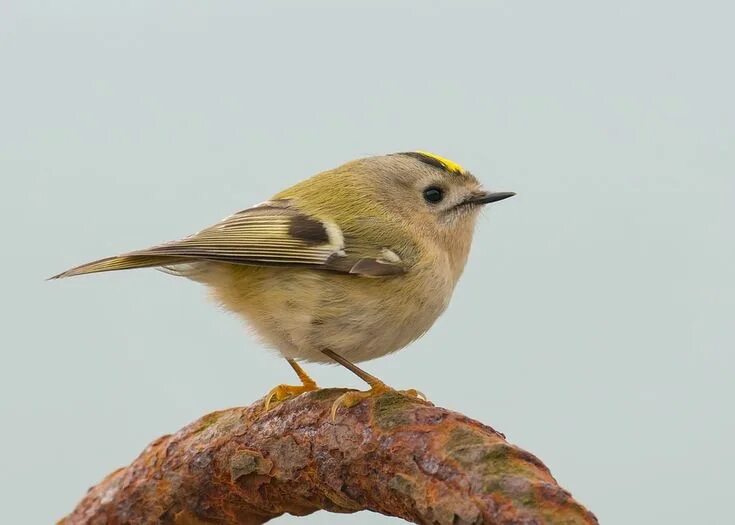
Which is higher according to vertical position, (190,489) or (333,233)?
(333,233)

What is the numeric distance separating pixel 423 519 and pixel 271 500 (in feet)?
1.35

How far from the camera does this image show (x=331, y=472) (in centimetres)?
159

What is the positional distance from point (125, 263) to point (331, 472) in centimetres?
74

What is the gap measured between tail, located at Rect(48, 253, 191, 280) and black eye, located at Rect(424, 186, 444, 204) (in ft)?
2.24

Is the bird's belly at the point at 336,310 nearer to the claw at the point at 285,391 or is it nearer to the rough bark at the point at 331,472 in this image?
the claw at the point at 285,391

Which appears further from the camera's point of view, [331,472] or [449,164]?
[449,164]

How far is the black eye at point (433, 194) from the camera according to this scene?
8.15 ft

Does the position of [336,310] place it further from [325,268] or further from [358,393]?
[358,393]

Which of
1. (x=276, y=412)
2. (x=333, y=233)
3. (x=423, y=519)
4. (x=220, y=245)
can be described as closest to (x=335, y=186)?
(x=333, y=233)

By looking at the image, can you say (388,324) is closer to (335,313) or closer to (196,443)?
(335,313)

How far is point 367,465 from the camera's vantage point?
1.54 m

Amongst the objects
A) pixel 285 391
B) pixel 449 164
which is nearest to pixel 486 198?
pixel 449 164

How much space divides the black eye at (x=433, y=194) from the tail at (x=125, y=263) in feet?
2.24

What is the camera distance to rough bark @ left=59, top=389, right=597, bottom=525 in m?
1.32
